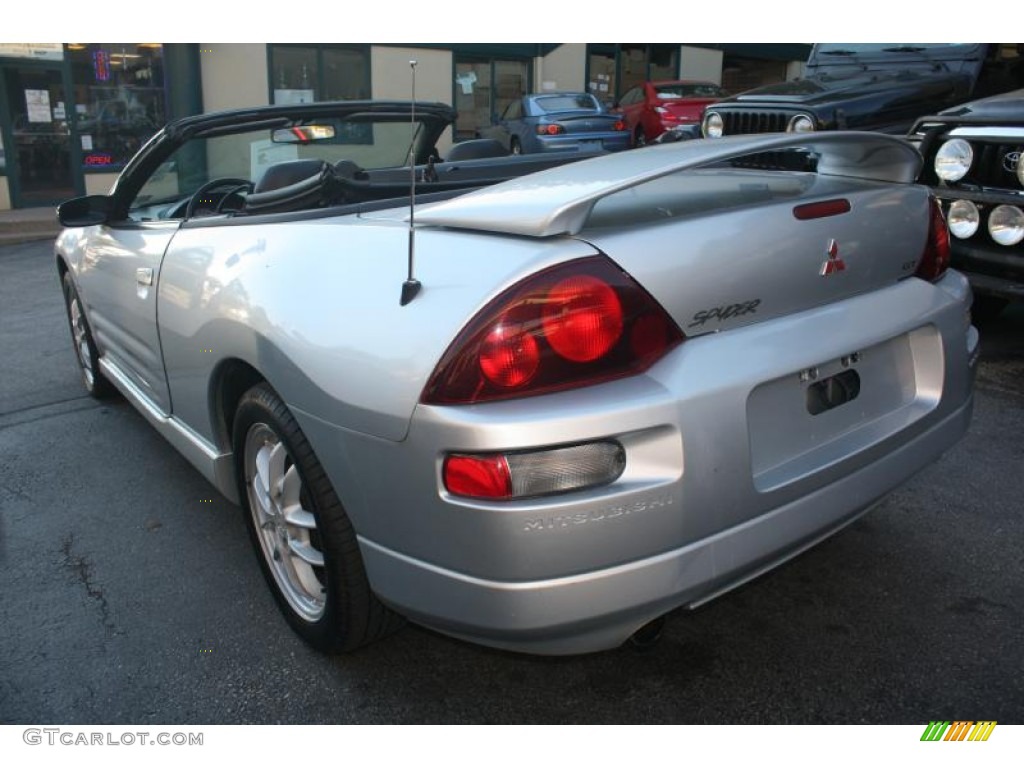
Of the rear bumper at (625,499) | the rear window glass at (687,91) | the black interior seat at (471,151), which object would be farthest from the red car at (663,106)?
the rear bumper at (625,499)

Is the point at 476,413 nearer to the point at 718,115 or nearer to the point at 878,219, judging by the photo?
the point at 878,219

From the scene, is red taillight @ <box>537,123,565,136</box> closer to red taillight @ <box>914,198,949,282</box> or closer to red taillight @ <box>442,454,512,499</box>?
red taillight @ <box>914,198,949,282</box>

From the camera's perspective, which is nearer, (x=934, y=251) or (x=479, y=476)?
(x=479, y=476)

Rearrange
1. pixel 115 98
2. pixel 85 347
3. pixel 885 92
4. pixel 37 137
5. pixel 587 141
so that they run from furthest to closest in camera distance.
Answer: pixel 587 141
pixel 115 98
pixel 37 137
pixel 885 92
pixel 85 347

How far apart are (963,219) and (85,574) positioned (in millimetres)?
4222

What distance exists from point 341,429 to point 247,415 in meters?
0.57

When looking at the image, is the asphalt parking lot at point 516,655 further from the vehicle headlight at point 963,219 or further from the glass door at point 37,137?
the glass door at point 37,137

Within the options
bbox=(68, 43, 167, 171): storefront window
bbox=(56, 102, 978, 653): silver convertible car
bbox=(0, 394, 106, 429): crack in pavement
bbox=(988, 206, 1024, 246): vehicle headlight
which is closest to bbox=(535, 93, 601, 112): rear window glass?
bbox=(68, 43, 167, 171): storefront window

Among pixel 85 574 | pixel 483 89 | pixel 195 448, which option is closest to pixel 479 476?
pixel 195 448

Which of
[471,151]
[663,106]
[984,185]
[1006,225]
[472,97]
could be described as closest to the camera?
[471,151]

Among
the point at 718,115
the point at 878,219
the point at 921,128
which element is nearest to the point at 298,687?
the point at 878,219

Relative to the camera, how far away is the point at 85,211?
11.1 feet

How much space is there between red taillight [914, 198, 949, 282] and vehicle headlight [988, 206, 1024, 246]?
1934 mm
